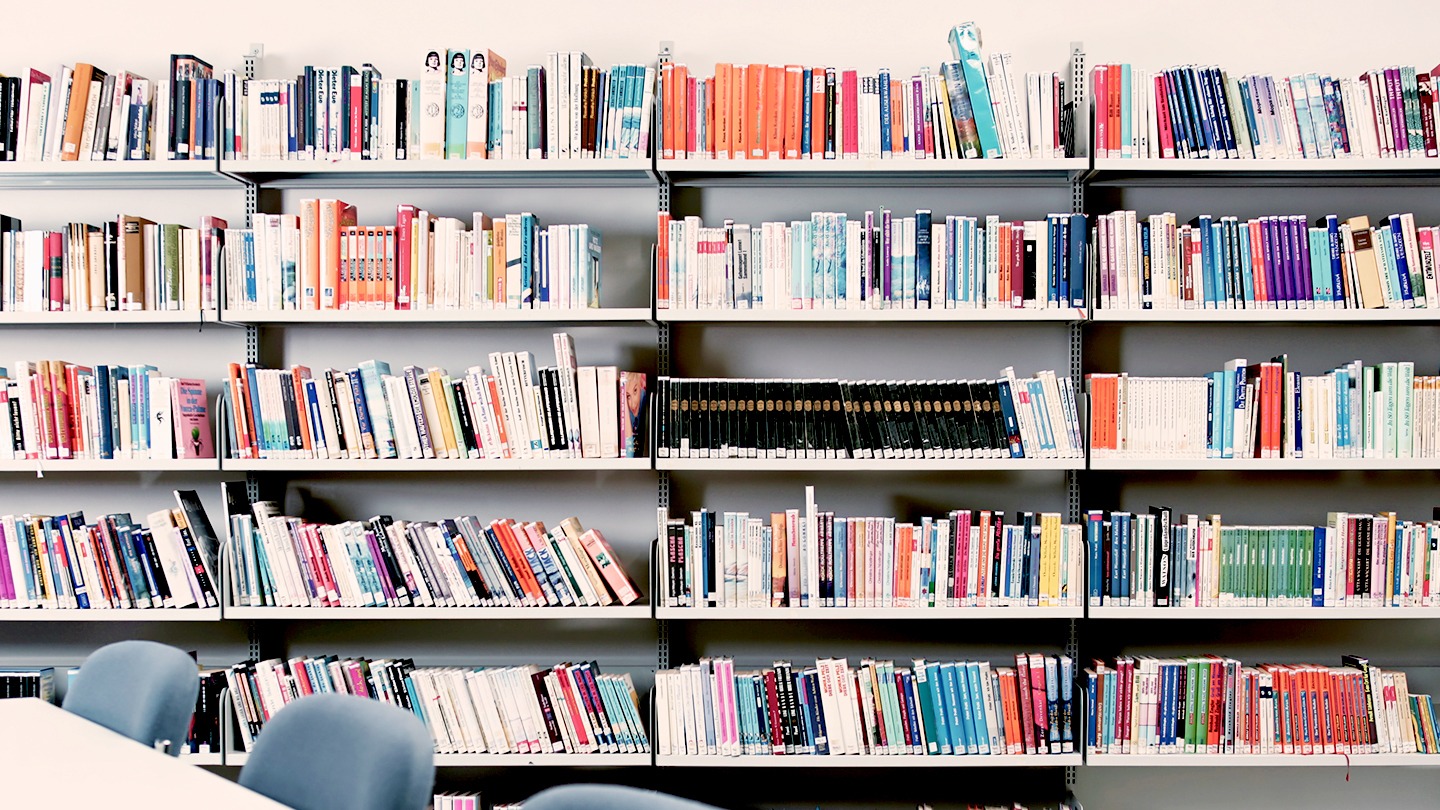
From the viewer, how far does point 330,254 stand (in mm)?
2664

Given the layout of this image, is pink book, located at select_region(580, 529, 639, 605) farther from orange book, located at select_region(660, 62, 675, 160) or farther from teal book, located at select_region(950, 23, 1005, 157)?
teal book, located at select_region(950, 23, 1005, 157)

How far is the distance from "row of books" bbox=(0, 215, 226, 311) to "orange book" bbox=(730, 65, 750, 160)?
1.39 meters

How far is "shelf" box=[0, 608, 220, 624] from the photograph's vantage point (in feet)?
8.74

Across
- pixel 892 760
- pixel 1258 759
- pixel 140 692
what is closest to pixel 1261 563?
pixel 1258 759

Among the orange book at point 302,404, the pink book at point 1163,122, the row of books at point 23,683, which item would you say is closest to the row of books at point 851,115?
the pink book at point 1163,122

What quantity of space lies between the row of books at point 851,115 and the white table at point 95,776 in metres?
1.77

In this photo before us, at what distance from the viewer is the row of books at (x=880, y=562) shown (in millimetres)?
2623

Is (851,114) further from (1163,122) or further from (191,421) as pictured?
(191,421)

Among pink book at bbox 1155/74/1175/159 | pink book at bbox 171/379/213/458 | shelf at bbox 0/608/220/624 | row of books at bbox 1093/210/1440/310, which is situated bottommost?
shelf at bbox 0/608/220/624

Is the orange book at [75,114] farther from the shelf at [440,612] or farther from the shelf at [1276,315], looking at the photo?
the shelf at [1276,315]

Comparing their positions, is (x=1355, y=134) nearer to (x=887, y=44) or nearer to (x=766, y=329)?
(x=887, y=44)

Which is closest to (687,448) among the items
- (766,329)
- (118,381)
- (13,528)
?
(766,329)

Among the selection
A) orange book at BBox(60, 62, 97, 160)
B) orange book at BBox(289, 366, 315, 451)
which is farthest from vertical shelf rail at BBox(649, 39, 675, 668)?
orange book at BBox(60, 62, 97, 160)

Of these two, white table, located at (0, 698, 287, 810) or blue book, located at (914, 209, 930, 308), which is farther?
blue book, located at (914, 209, 930, 308)
